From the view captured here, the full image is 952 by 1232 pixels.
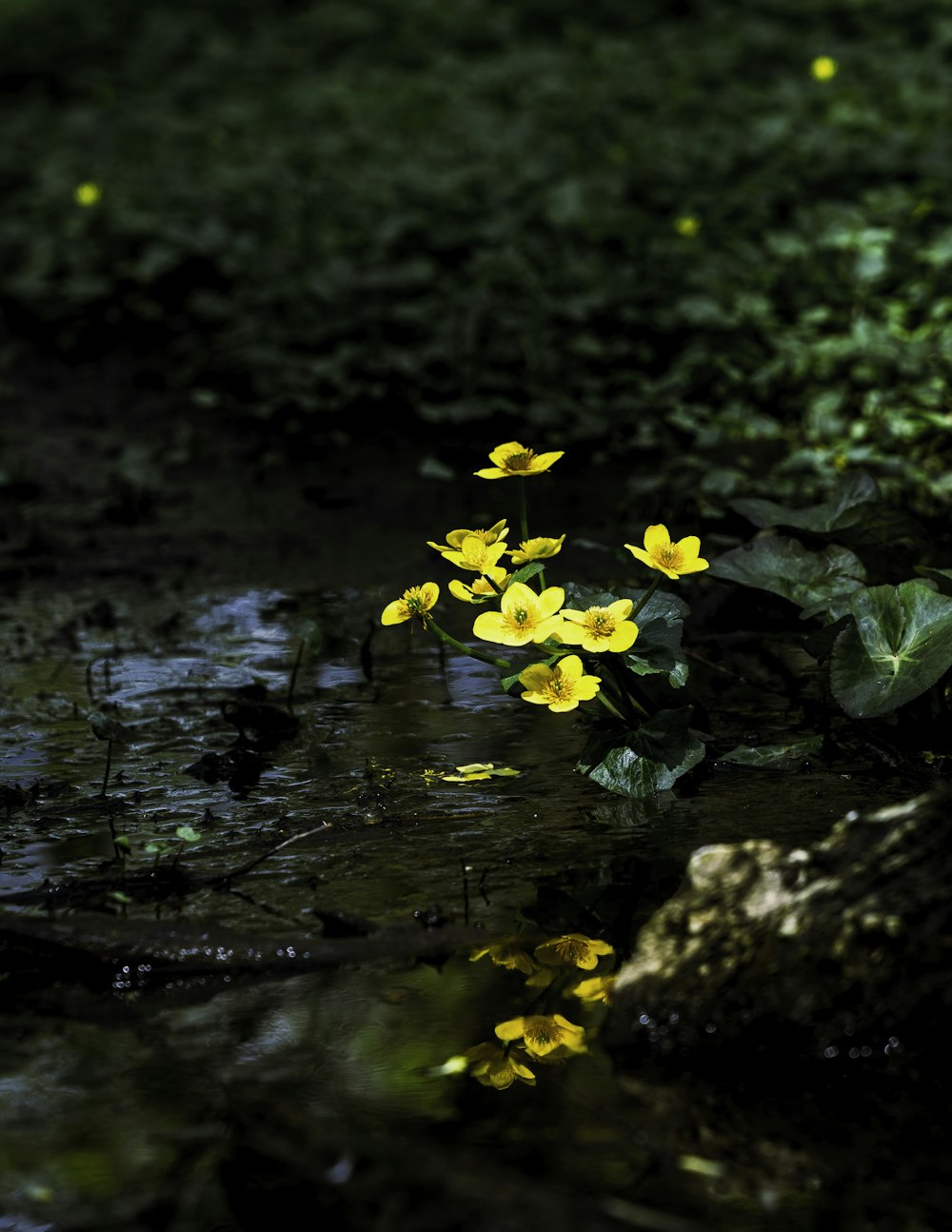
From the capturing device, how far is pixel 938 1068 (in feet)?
5.32

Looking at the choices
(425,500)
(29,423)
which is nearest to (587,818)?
(425,500)

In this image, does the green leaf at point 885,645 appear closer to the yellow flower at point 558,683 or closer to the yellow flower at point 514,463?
the yellow flower at point 558,683

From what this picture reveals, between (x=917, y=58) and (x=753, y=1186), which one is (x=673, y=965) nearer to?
(x=753, y=1186)

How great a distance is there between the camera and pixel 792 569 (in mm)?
2717

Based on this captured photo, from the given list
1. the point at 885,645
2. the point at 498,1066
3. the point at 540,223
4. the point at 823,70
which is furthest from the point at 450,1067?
the point at 823,70

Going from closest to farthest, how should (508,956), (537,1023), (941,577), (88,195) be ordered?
(537,1023)
(508,956)
(941,577)
(88,195)

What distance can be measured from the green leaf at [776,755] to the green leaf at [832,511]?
1.59 ft

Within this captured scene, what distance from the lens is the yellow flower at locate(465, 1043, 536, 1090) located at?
165cm

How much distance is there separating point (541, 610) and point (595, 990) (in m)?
0.56

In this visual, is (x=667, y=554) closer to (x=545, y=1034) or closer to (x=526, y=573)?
(x=526, y=573)

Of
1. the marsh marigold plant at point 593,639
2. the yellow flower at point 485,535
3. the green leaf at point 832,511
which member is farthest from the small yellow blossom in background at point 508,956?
the green leaf at point 832,511

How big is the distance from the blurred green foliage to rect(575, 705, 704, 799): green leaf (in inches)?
69.9

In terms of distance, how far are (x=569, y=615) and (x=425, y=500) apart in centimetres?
242

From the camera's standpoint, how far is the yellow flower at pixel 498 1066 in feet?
5.40
